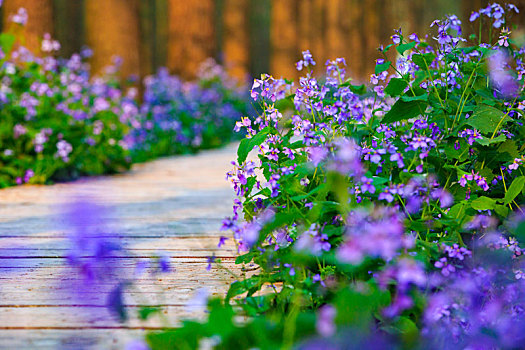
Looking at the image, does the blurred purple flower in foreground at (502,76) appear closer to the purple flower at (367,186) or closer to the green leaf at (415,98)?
the green leaf at (415,98)

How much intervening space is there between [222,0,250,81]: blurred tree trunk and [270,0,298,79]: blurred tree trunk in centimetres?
184

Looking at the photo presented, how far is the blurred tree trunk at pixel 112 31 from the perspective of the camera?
7.84 meters

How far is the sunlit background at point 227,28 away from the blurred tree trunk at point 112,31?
0.04 feet

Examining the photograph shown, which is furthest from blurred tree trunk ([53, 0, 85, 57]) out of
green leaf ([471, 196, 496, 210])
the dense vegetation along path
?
green leaf ([471, 196, 496, 210])

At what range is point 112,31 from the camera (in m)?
7.86

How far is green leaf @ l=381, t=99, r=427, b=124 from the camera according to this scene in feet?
6.93

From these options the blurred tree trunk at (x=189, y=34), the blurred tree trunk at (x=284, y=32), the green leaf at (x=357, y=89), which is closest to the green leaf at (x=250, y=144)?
the green leaf at (x=357, y=89)

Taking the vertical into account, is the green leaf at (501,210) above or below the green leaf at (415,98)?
below

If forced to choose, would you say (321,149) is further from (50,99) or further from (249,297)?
(50,99)

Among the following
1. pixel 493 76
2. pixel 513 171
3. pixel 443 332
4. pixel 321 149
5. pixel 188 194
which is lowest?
pixel 188 194

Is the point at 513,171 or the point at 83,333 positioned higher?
the point at 513,171

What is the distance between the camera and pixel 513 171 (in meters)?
2.21

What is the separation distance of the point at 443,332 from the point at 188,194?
8.51 ft

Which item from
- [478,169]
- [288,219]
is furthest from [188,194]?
[288,219]
